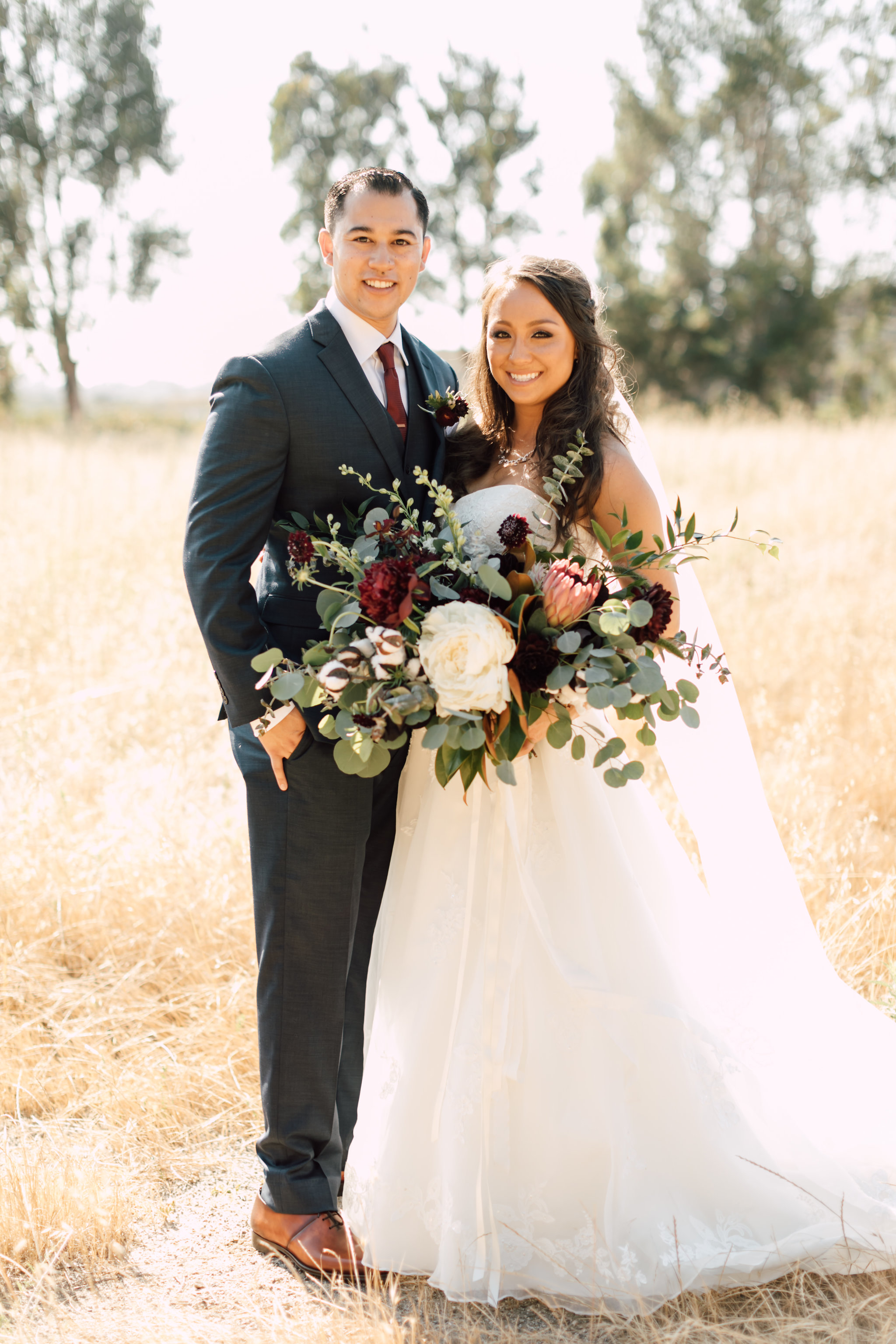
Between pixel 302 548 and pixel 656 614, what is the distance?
0.78 m

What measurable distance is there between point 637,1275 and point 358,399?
2.14m

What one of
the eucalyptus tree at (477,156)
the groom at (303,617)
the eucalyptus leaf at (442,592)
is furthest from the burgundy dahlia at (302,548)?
the eucalyptus tree at (477,156)

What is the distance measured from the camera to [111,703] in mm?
5723

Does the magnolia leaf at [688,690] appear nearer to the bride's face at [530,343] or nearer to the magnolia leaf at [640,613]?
the magnolia leaf at [640,613]

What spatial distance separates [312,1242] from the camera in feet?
8.20

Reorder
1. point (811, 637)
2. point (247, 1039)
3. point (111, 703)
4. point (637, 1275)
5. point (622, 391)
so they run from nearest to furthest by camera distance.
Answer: point (637, 1275), point (622, 391), point (247, 1039), point (111, 703), point (811, 637)

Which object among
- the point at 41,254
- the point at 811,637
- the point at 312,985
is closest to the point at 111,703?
the point at 312,985

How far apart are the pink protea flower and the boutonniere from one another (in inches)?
27.0

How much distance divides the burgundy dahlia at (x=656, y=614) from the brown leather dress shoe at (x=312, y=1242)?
1649 mm

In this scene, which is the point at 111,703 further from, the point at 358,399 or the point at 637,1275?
the point at 637,1275

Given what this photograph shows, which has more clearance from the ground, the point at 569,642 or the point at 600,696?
the point at 569,642

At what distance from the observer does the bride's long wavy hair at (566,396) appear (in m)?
2.68

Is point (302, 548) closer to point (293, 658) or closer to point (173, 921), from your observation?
point (293, 658)

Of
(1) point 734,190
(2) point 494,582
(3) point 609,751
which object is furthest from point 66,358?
(3) point 609,751
